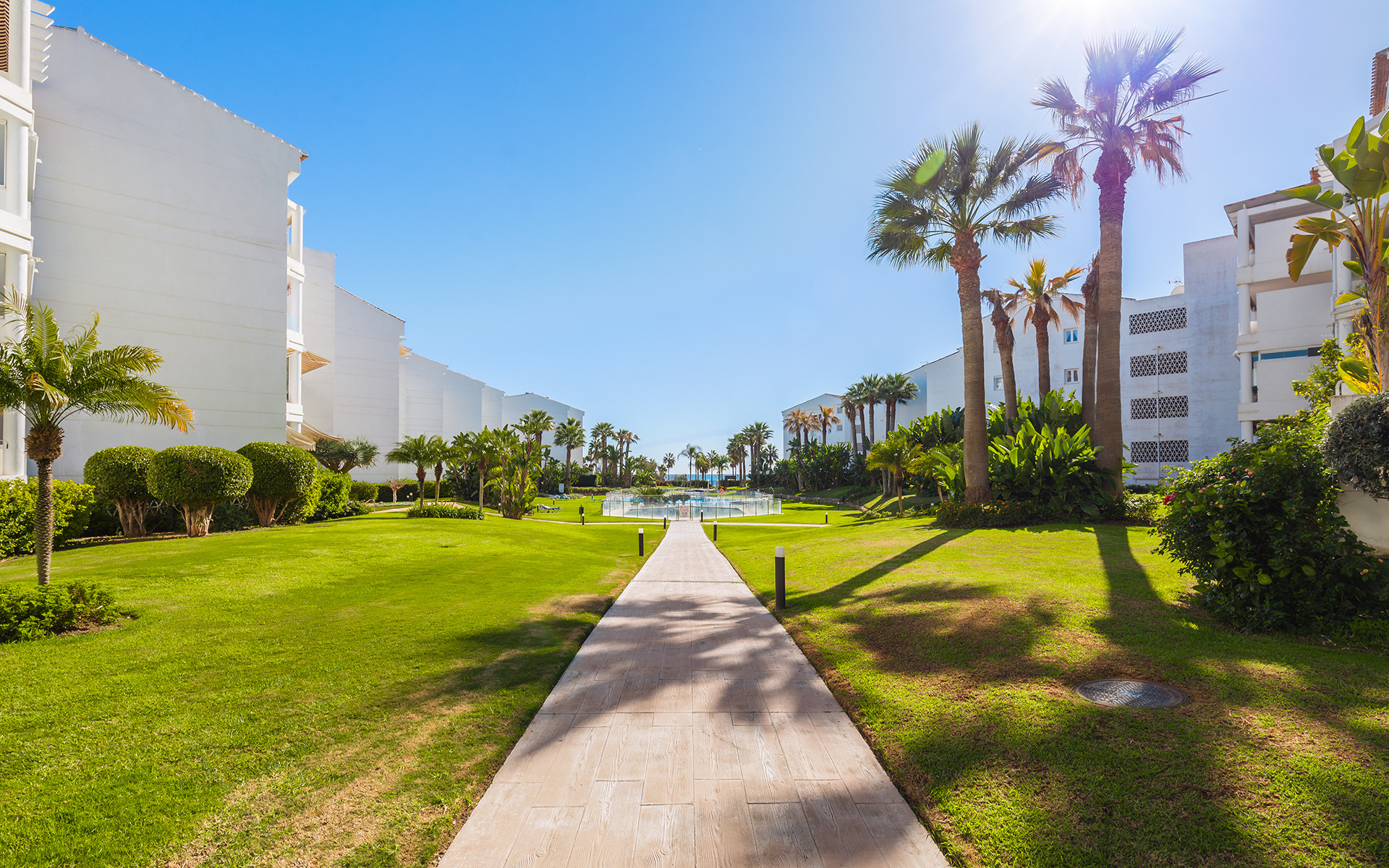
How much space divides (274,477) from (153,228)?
43.1 ft

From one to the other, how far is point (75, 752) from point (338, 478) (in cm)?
2361

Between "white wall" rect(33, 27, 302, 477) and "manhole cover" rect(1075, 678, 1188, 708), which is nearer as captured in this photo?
"manhole cover" rect(1075, 678, 1188, 708)

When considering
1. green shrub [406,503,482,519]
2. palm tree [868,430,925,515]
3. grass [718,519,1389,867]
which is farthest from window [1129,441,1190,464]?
green shrub [406,503,482,519]

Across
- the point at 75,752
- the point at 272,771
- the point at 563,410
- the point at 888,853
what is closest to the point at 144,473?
the point at 75,752

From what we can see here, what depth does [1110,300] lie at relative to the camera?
18.0 metres

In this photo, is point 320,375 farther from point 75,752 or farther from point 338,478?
point 75,752

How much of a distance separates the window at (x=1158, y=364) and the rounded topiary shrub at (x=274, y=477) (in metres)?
53.4

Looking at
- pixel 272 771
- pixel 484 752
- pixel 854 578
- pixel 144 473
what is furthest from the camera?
pixel 144 473

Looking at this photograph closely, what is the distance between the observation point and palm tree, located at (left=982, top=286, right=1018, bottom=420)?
28.0 m

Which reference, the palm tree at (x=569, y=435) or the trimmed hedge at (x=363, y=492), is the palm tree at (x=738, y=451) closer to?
the palm tree at (x=569, y=435)

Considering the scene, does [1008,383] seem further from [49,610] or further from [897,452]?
[49,610]

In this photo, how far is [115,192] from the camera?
74.0 ft

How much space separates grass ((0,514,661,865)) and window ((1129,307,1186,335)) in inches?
1990

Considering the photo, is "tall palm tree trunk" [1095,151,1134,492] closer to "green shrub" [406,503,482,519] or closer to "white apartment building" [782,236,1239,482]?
"white apartment building" [782,236,1239,482]
